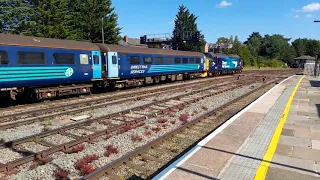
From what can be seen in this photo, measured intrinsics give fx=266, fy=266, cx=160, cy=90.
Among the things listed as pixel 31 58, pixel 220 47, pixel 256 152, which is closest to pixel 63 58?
pixel 31 58

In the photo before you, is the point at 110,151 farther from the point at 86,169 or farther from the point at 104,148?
the point at 86,169

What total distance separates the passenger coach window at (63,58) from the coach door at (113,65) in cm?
331

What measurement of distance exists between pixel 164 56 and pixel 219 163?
2086 centimetres

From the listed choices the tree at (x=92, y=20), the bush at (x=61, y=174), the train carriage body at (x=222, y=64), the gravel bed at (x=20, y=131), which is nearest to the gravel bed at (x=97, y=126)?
the gravel bed at (x=20, y=131)

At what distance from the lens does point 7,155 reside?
265 inches

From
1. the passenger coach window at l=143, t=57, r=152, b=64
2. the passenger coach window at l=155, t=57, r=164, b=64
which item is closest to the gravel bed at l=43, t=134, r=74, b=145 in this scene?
the passenger coach window at l=143, t=57, r=152, b=64

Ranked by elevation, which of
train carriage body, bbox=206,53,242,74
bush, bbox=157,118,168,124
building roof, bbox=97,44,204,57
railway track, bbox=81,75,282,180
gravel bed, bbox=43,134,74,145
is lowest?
railway track, bbox=81,75,282,180

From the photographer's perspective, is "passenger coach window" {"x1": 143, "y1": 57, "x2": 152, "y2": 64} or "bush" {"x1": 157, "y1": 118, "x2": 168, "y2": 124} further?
"passenger coach window" {"x1": 143, "y1": 57, "x2": 152, "y2": 64}

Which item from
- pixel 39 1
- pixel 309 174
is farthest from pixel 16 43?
pixel 39 1

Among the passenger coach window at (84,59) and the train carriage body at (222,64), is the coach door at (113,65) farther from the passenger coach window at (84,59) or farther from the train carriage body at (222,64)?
the train carriage body at (222,64)

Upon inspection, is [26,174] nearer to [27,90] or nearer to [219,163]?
[219,163]

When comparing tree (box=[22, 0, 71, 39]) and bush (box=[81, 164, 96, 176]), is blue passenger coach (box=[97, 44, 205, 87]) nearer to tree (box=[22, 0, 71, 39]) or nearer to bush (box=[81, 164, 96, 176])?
bush (box=[81, 164, 96, 176])

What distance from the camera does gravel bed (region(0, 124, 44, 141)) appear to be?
831cm

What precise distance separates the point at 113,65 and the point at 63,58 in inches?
176
